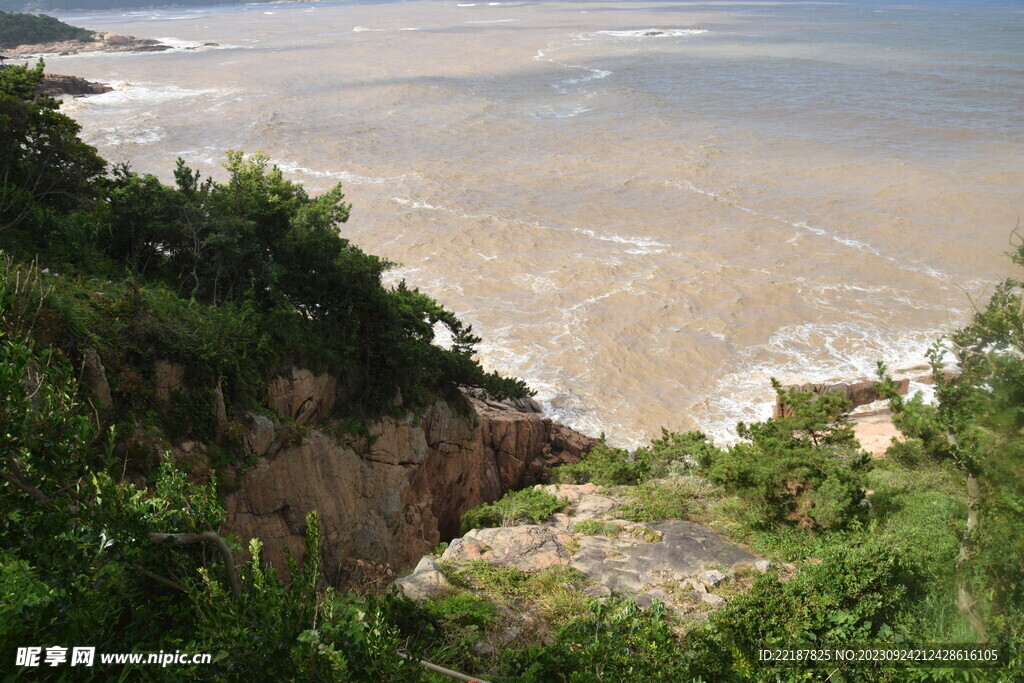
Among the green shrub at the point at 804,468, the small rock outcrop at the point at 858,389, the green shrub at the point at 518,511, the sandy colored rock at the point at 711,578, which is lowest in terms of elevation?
the small rock outcrop at the point at 858,389

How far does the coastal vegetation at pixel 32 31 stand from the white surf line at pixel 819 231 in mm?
77026

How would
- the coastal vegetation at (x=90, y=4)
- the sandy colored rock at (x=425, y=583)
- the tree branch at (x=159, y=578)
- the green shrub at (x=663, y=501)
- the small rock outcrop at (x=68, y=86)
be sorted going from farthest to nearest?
the coastal vegetation at (x=90, y=4)
the small rock outcrop at (x=68, y=86)
the green shrub at (x=663, y=501)
the sandy colored rock at (x=425, y=583)
the tree branch at (x=159, y=578)

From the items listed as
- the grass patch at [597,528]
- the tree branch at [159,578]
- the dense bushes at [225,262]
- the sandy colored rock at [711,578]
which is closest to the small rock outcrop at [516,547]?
the grass patch at [597,528]

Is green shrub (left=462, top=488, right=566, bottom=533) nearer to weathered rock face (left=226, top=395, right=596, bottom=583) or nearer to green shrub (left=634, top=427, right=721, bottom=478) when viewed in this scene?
weathered rock face (left=226, top=395, right=596, bottom=583)

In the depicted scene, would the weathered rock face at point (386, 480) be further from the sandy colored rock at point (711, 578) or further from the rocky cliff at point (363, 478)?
the sandy colored rock at point (711, 578)

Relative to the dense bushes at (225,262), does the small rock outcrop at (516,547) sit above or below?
below

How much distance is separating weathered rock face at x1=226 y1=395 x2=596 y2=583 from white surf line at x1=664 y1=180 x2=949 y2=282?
18.6 m

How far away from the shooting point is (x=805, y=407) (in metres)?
12.2

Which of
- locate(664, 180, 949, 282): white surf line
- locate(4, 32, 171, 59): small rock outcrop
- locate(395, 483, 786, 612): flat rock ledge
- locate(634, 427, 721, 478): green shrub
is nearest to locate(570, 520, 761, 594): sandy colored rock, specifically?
locate(395, 483, 786, 612): flat rock ledge

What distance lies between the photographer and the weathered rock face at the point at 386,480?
35.1 ft

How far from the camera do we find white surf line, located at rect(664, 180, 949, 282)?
92.4 ft

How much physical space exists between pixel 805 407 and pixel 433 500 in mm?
6886

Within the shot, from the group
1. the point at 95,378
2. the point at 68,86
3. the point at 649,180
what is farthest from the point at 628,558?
the point at 68,86

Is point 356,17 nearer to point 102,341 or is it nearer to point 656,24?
point 656,24
